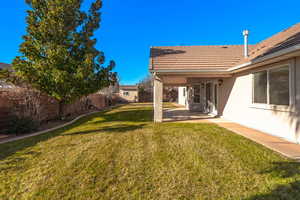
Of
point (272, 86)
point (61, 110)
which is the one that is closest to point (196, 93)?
point (272, 86)

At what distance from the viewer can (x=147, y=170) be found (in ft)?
11.8

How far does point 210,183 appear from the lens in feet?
10.2

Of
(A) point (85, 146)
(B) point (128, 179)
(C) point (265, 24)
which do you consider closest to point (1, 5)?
(A) point (85, 146)

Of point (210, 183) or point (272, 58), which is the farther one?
point (272, 58)

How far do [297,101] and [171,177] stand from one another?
5.46 m

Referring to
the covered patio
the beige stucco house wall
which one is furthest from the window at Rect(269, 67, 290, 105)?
the covered patio

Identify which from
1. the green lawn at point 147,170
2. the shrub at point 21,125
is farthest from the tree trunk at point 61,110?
the green lawn at point 147,170

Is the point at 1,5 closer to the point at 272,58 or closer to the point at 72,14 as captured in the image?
the point at 72,14

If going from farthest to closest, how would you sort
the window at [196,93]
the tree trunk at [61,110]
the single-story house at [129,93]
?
the single-story house at [129,93]
the window at [196,93]
the tree trunk at [61,110]

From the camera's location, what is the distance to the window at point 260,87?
661 cm

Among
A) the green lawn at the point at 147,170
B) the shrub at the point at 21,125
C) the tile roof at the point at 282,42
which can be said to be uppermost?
the tile roof at the point at 282,42

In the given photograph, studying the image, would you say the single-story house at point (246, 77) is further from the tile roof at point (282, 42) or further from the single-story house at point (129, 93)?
the single-story house at point (129, 93)

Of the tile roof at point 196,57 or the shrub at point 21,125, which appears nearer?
the shrub at point 21,125

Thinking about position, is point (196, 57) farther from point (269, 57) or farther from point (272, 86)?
point (272, 86)
